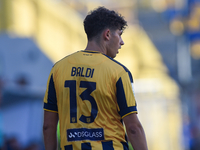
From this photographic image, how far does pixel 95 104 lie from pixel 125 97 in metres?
0.23

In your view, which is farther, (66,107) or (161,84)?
(161,84)

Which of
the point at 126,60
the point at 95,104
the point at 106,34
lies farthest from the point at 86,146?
the point at 126,60

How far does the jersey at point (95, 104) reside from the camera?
2.46 metres

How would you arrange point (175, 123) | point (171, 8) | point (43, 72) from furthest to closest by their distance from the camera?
point (175, 123)
point (171, 8)
point (43, 72)

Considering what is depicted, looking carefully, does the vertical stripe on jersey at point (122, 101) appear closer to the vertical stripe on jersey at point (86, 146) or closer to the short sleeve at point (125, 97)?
the short sleeve at point (125, 97)

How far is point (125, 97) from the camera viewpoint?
2467mm

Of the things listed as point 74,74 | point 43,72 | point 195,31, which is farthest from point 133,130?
point 195,31

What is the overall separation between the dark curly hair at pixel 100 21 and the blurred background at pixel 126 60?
14.8ft

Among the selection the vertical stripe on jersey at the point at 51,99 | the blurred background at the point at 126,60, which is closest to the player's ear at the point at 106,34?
the vertical stripe on jersey at the point at 51,99

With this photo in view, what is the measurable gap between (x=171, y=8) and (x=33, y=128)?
10.6m

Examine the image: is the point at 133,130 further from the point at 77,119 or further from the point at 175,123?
the point at 175,123

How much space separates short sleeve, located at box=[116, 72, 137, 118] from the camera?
2.45 metres

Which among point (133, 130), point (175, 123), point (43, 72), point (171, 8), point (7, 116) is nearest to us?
point (133, 130)

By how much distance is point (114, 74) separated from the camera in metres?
2.51
